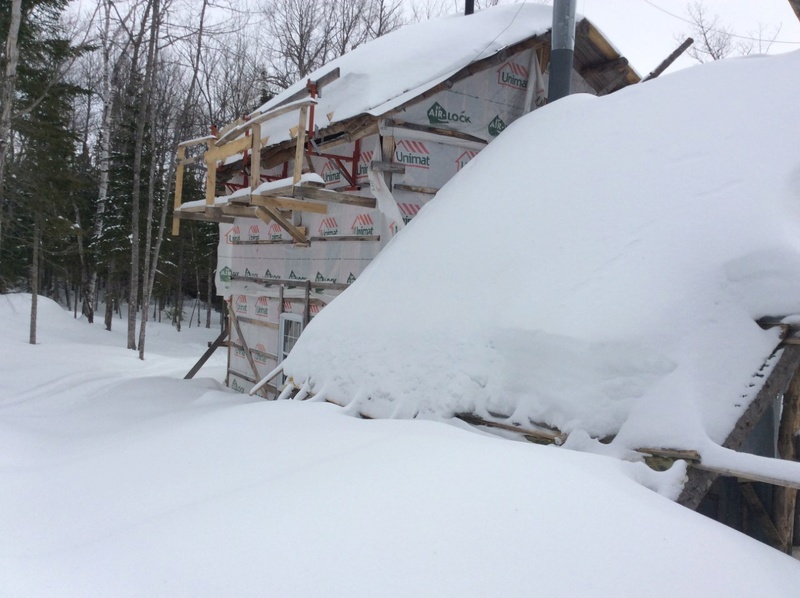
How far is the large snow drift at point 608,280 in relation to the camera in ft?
11.9

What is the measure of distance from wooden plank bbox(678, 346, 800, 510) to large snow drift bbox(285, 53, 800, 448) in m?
0.07

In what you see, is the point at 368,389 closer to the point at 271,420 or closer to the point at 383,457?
the point at 271,420

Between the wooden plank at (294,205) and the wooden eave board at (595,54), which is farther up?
the wooden eave board at (595,54)

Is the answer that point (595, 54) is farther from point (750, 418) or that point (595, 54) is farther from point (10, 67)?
point (10, 67)

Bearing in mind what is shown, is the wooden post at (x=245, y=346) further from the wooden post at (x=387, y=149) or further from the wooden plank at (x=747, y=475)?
the wooden plank at (x=747, y=475)

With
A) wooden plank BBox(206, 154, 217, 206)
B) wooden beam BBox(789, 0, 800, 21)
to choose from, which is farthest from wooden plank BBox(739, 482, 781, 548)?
wooden plank BBox(206, 154, 217, 206)

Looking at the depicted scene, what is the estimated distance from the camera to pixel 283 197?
27.5 feet

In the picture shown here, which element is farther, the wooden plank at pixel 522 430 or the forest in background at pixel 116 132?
the forest in background at pixel 116 132

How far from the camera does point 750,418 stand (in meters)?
3.44

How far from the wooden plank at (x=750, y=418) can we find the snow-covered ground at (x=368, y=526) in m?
0.14

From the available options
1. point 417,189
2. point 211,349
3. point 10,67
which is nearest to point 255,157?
point 417,189

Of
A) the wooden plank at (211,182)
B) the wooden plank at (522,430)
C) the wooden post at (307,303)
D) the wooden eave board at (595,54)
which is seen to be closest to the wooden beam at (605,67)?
the wooden eave board at (595,54)

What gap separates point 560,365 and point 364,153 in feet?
18.9

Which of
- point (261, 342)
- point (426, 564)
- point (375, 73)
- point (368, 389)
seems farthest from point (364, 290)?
point (261, 342)
